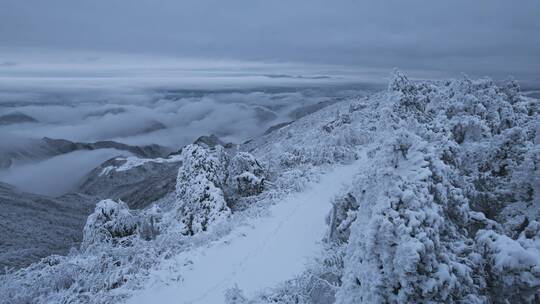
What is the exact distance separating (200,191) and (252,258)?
644 centimetres

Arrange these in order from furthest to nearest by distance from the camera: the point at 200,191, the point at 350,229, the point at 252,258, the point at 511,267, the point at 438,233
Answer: the point at 200,191
the point at 252,258
the point at 350,229
the point at 438,233
the point at 511,267

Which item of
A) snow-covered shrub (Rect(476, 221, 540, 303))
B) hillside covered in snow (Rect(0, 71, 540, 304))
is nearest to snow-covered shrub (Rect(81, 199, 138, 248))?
hillside covered in snow (Rect(0, 71, 540, 304))

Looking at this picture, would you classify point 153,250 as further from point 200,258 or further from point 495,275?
point 495,275

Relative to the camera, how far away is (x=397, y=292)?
5.24 m

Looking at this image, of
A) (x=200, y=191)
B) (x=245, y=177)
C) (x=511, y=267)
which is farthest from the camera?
(x=245, y=177)

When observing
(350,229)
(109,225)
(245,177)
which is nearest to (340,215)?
(350,229)

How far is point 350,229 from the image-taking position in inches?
352

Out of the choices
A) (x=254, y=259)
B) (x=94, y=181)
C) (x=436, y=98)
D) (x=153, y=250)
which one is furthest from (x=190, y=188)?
(x=94, y=181)

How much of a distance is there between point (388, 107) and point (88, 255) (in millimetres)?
17348

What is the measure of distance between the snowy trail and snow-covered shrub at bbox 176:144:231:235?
2402 millimetres

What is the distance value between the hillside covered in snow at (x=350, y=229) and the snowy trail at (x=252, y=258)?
0.16 feet

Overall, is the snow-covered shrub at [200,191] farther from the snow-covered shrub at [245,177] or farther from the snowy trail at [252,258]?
the snowy trail at [252,258]

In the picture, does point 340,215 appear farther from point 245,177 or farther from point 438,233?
point 245,177

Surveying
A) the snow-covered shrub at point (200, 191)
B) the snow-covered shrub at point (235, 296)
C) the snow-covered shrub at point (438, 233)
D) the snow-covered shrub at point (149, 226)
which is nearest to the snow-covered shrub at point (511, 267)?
the snow-covered shrub at point (438, 233)
